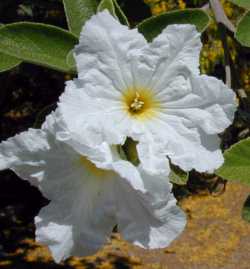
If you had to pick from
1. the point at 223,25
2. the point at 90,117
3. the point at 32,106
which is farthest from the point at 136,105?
the point at 32,106

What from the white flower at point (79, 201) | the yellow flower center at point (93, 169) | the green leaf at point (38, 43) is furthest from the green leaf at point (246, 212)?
the green leaf at point (38, 43)

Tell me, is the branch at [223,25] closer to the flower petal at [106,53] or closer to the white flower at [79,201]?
the flower petal at [106,53]

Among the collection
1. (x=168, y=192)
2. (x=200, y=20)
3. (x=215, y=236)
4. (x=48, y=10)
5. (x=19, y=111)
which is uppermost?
(x=200, y=20)

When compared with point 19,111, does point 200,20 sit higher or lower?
higher

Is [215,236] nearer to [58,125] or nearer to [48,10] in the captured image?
[48,10]

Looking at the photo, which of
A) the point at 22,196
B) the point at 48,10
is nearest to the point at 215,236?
the point at 22,196

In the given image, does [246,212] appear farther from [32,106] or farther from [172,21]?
[32,106]
